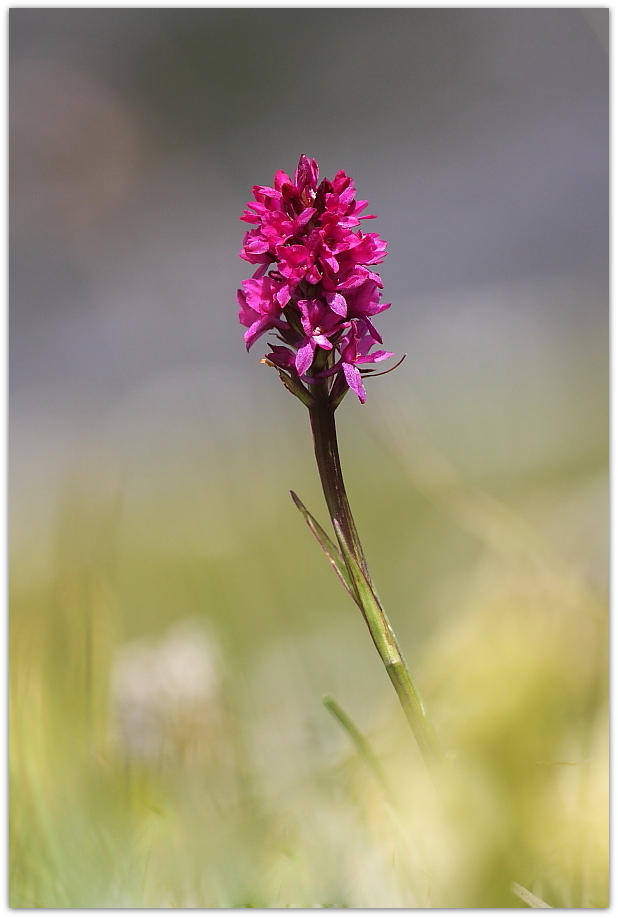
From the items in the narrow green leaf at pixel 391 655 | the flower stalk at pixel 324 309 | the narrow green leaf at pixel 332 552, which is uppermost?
the flower stalk at pixel 324 309

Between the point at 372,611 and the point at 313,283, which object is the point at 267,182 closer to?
the point at 313,283

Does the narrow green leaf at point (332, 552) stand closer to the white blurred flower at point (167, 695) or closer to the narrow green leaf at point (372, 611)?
the narrow green leaf at point (372, 611)

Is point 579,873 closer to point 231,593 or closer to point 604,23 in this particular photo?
point 231,593

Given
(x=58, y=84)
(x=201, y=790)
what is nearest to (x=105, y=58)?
(x=58, y=84)

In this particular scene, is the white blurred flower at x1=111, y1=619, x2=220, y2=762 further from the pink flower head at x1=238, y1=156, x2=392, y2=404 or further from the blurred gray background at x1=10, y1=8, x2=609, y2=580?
the pink flower head at x1=238, y1=156, x2=392, y2=404

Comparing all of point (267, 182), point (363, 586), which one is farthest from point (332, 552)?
point (267, 182)

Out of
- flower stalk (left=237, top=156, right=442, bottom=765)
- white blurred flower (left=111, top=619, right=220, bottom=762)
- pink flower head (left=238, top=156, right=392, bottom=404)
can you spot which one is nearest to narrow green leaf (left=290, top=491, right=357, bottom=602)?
flower stalk (left=237, top=156, right=442, bottom=765)

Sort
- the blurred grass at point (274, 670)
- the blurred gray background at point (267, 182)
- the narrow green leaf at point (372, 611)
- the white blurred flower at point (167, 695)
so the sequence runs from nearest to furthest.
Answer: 1. the narrow green leaf at point (372, 611)
2. the blurred grass at point (274, 670)
3. the white blurred flower at point (167, 695)
4. the blurred gray background at point (267, 182)

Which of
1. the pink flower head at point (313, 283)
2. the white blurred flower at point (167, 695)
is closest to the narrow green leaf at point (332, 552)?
the pink flower head at point (313, 283)
